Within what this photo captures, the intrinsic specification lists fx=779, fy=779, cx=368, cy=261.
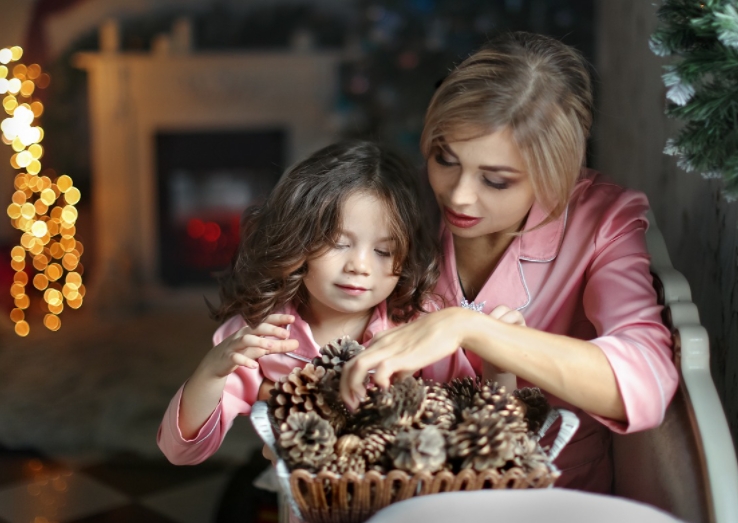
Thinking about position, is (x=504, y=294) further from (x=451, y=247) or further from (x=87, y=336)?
(x=87, y=336)

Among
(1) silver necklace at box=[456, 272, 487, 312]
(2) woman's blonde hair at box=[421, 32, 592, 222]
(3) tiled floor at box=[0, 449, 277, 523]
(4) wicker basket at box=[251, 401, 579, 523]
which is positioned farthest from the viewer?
(3) tiled floor at box=[0, 449, 277, 523]

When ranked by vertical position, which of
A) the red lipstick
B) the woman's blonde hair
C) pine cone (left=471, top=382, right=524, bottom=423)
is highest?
the woman's blonde hair

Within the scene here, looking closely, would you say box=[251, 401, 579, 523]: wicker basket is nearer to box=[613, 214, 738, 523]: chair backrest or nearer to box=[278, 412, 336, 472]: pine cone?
box=[278, 412, 336, 472]: pine cone

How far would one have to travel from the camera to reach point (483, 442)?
773mm

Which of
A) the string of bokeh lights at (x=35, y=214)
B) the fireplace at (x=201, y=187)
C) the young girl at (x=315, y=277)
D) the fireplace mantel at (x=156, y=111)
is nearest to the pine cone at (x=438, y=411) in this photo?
the young girl at (x=315, y=277)

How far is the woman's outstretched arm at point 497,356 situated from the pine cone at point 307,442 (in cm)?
6

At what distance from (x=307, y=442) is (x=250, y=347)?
193 millimetres

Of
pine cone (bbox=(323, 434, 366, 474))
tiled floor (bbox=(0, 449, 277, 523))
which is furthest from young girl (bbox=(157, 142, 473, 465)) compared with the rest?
tiled floor (bbox=(0, 449, 277, 523))

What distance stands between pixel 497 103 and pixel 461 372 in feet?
1.29

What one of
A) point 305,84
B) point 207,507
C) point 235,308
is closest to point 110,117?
point 305,84

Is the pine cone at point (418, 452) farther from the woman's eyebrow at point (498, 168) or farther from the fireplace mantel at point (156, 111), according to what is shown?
the fireplace mantel at point (156, 111)

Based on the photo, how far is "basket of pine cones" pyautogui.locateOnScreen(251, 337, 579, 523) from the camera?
77 cm

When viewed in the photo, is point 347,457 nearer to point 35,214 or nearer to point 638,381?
point 638,381

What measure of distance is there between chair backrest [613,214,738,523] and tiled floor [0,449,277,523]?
121 centimetres
